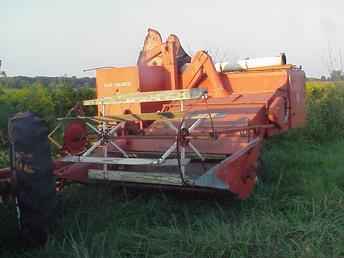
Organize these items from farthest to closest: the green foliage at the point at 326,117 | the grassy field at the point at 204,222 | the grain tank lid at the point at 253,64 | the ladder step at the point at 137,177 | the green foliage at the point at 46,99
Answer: the green foliage at the point at 326,117 → the green foliage at the point at 46,99 → the grain tank lid at the point at 253,64 → the ladder step at the point at 137,177 → the grassy field at the point at 204,222

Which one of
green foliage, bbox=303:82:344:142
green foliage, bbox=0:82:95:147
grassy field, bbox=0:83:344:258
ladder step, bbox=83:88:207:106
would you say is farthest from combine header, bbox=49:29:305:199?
green foliage, bbox=0:82:95:147

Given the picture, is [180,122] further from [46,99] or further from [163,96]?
[46,99]

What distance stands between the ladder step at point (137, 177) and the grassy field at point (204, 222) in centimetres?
23

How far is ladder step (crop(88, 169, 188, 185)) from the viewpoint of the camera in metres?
4.29

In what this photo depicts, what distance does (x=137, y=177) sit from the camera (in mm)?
4520

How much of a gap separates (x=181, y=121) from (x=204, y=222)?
0.90m

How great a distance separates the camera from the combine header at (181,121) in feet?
14.4

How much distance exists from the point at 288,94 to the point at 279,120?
0.60 meters

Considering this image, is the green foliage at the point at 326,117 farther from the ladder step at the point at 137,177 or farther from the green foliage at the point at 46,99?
the ladder step at the point at 137,177

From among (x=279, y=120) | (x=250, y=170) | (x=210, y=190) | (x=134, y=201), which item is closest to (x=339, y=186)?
(x=279, y=120)

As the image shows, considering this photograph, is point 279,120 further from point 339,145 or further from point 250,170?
point 339,145

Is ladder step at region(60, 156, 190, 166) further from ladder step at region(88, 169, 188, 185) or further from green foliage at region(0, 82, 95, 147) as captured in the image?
green foliage at region(0, 82, 95, 147)

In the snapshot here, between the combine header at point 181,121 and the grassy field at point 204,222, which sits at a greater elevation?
the combine header at point 181,121

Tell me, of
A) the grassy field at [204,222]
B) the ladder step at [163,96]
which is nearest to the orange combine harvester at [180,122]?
the ladder step at [163,96]
